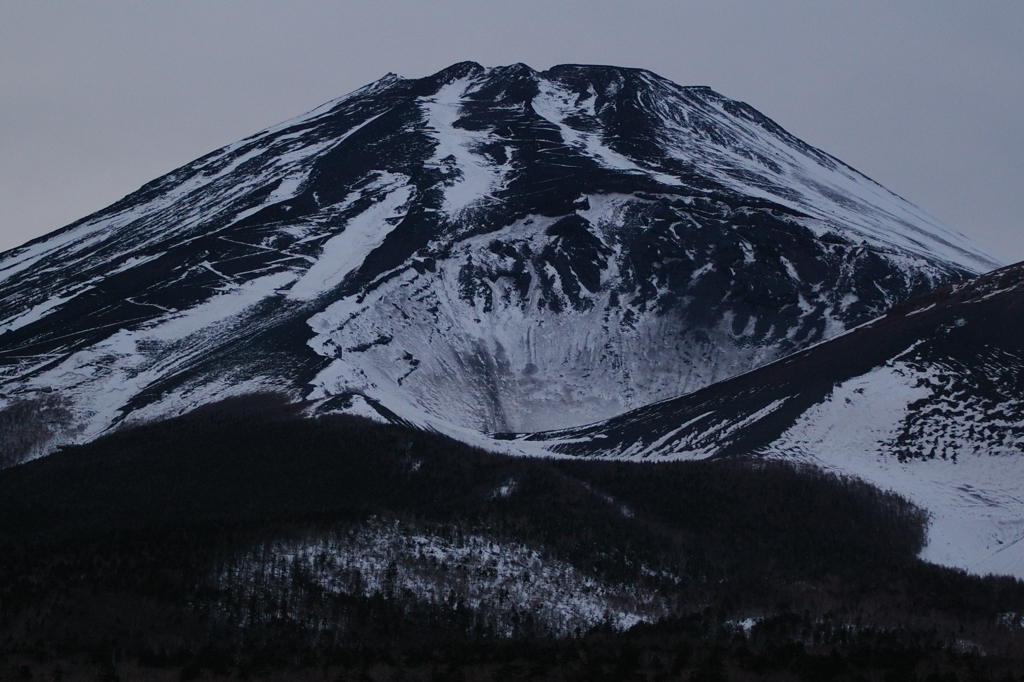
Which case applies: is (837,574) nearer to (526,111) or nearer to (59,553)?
(59,553)

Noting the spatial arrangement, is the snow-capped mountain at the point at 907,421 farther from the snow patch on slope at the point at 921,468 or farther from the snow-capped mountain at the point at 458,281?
the snow-capped mountain at the point at 458,281

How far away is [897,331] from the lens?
122m

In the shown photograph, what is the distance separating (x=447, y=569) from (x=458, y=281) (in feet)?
226

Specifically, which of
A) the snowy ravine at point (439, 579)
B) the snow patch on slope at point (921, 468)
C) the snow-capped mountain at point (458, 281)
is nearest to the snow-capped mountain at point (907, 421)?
the snow patch on slope at point (921, 468)

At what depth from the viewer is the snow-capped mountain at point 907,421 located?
98.8m

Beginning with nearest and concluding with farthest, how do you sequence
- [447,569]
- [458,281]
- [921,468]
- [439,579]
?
1. [439,579]
2. [447,569]
3. [921,468]
4. [458,281]

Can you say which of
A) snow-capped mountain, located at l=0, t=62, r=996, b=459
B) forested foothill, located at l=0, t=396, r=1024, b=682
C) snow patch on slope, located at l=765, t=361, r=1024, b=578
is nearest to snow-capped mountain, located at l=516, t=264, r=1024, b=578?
snow patch on slope, located at l=765, t=361, r=1024, b=578

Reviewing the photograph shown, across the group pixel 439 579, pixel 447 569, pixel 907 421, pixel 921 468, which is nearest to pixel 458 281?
pixel 907 421

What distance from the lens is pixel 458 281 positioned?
148375 mm

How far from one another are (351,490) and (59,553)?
18638 mm

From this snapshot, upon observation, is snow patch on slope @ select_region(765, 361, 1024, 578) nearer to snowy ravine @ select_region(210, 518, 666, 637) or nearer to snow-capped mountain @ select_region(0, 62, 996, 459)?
snowy ravine @ select_region(210, 518, 666, 637)

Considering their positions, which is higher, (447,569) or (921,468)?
(921,468)

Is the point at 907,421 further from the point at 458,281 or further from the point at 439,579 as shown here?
the point at 458,281

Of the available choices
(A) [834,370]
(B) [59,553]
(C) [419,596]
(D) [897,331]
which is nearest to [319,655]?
(C) [419,596]
